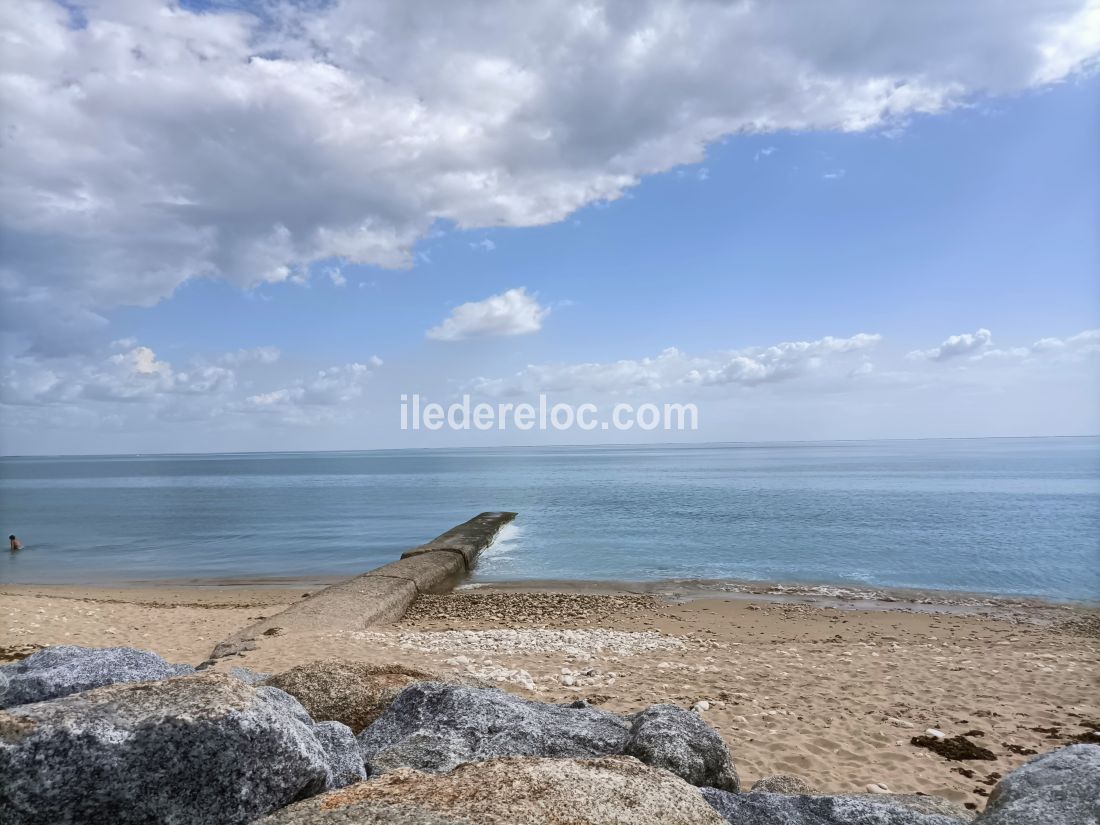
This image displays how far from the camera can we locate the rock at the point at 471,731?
4.24 m

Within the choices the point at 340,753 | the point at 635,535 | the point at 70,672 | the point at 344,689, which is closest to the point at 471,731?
the point at 340,753

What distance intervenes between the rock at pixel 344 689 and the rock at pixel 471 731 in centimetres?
60

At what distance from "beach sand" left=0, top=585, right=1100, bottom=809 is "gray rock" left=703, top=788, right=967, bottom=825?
2445 mm

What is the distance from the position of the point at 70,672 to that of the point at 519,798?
3.71 meters

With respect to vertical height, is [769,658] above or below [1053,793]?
below

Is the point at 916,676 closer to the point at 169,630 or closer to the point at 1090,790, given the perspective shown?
the point at 1090,790

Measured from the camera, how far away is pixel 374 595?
635 inches

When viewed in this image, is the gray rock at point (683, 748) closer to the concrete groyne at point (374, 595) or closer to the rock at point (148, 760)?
the rock at point (148, 760)

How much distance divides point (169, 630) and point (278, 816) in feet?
43.6

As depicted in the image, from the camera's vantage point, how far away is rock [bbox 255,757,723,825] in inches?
100

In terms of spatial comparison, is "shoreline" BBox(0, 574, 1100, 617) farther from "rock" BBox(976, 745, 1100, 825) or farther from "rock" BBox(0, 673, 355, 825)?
"rock" BBox(0, 673, 355, 825)

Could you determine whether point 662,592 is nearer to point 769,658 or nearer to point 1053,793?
point 769,658

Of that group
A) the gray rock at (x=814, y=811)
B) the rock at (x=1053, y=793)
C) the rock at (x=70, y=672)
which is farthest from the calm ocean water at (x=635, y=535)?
the rock at (x=1053, y=793)

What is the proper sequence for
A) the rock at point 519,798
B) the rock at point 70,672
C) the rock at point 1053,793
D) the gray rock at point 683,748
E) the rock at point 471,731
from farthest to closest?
the rock at point 70,672, the gray rock at point 683,748, the rock at point 471,731, the rock at point 1053,793, the rock at point 519,798
